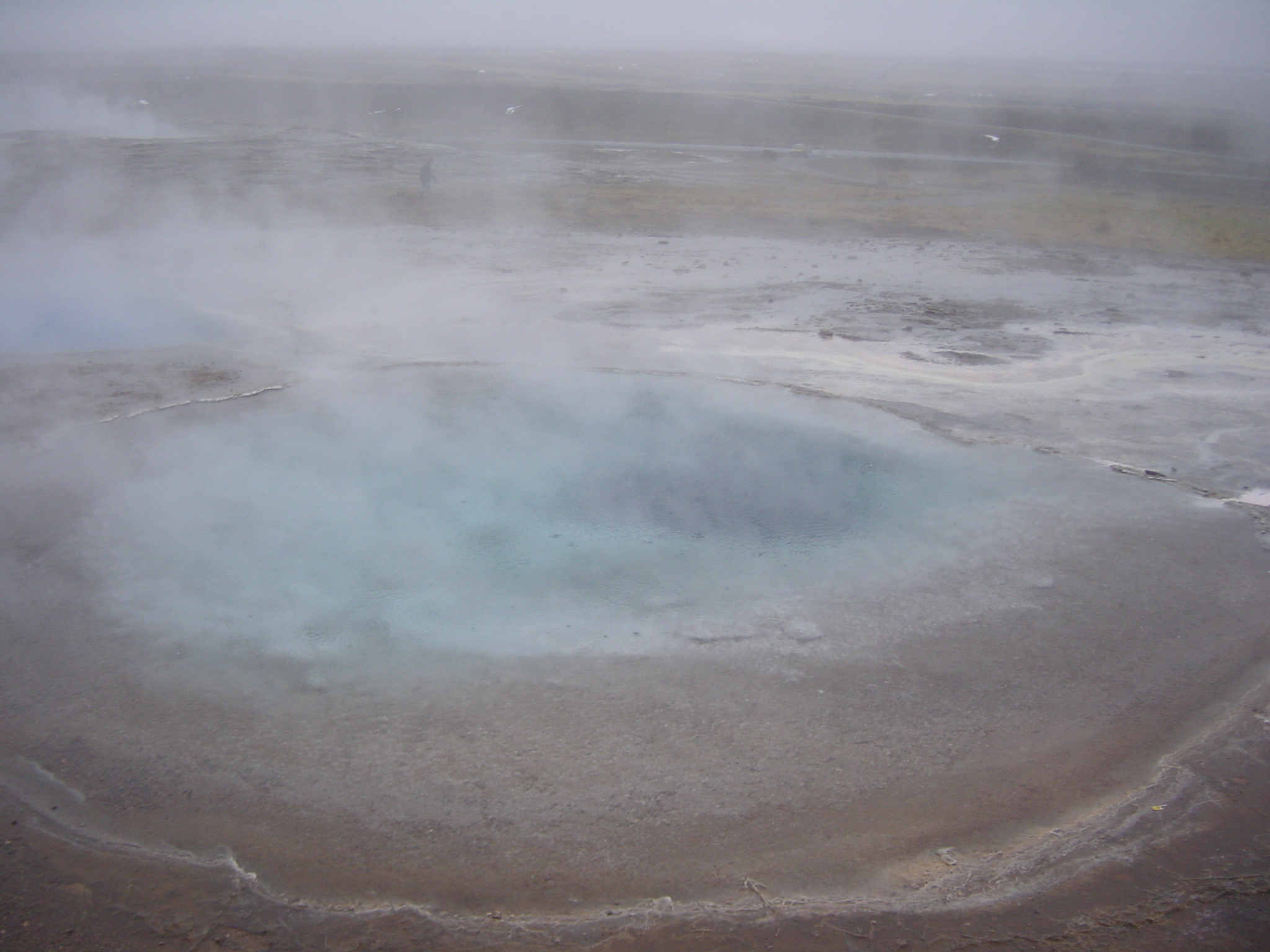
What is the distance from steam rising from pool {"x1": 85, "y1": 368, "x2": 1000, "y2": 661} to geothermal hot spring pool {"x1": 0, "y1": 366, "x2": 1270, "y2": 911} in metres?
0.03

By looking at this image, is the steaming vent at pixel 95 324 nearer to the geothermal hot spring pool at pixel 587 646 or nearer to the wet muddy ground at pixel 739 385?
the wet muddy ground at pixel 739 385

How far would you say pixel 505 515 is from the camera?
589 cm

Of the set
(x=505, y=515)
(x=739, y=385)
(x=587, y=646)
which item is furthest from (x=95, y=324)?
(x=587, y=646)

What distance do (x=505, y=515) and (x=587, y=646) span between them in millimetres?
1567

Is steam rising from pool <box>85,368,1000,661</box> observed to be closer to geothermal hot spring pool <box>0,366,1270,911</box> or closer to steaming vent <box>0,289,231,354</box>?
geothermal hot spring pool <box>0,366,1270,911</box>

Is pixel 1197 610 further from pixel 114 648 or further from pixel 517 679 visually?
pixel 114 648

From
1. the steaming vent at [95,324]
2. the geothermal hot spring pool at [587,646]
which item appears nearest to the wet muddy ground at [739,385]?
the geothermal hot spring pool at [587,646]

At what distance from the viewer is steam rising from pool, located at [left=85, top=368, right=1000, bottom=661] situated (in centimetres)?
481

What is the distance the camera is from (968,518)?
19.4 feet

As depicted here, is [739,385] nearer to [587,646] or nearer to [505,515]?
[505,515]

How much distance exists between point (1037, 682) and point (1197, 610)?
134cm

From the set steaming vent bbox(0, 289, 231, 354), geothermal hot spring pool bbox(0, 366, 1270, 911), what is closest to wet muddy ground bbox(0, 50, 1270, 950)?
geothermal hot spring pool bbox(0, 366, 1270, 911)

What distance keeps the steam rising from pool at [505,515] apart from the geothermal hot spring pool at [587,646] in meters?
0.03

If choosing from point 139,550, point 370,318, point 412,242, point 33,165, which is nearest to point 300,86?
point 33,165
